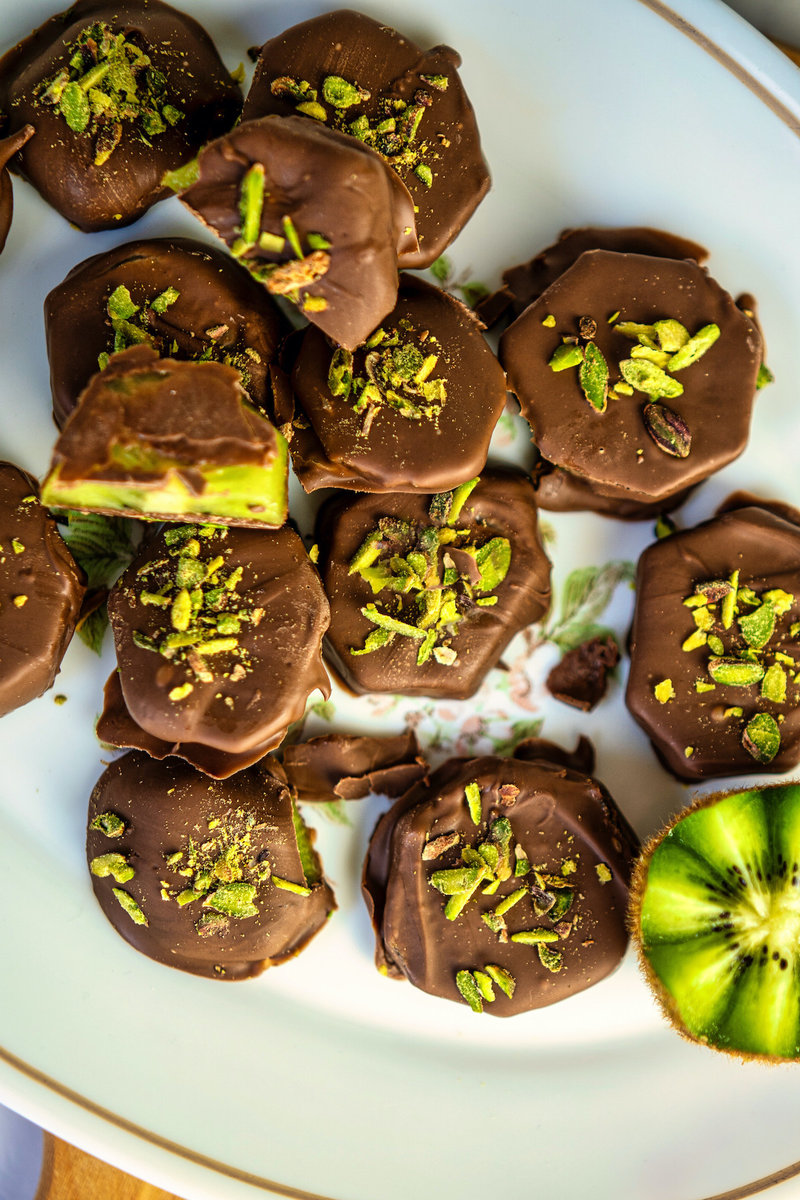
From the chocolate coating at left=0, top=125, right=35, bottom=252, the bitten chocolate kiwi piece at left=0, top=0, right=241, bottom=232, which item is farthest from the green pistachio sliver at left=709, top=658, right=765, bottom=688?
the chocolate coating at left=0, top=125, right=35, bottom=252

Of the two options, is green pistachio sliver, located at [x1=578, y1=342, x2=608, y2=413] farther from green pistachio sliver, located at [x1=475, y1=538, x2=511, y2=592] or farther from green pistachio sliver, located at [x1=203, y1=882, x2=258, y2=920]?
green pistachio sliver, located at [x1=203, y1=882, x2=258, y2=920]

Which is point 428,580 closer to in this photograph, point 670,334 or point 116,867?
point 670,334

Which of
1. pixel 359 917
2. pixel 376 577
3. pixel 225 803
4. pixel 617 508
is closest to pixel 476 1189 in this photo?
pixel 359 917

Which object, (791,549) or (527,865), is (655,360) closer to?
(791,549)

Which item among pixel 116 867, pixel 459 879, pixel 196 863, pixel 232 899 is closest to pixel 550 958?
pixel 459 879

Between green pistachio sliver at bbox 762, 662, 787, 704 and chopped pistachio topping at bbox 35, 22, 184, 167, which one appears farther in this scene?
green pistachio sliver at bbox 762, 662, 787, 704

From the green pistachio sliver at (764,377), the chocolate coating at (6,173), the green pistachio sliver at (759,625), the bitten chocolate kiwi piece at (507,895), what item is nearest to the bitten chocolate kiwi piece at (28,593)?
the chocolate coating at (6,173)
